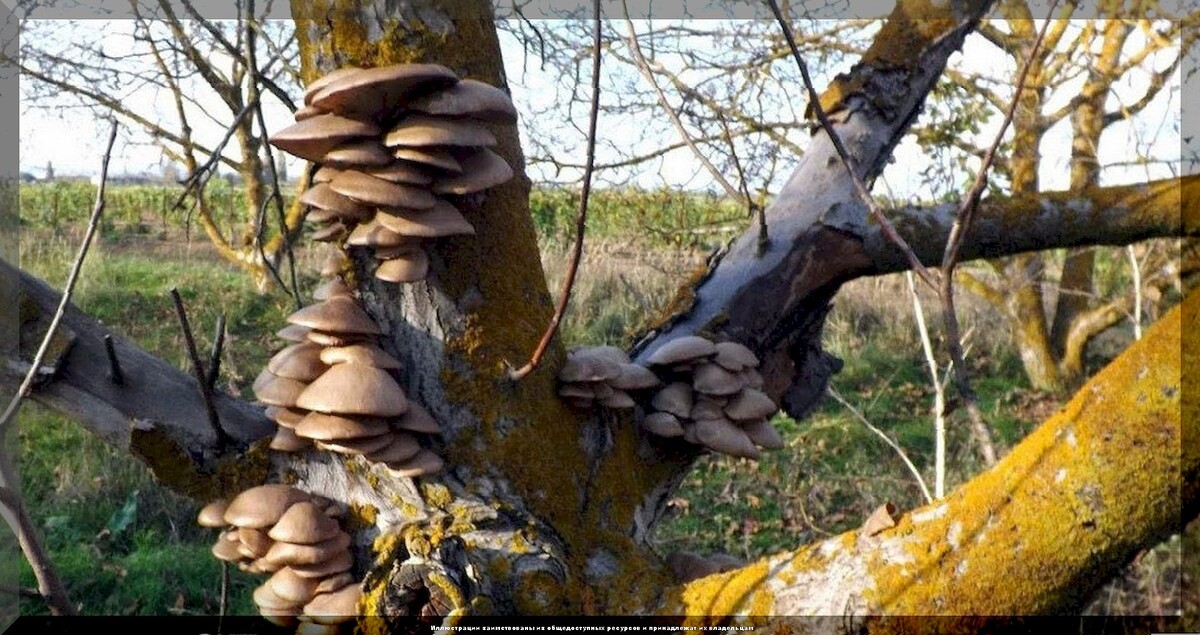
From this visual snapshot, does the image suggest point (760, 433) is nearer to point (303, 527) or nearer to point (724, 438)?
point (724, 438)

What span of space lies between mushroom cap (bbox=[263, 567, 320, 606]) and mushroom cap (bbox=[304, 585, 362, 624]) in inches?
0.8

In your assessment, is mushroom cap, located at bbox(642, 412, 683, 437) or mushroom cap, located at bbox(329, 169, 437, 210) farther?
mushroom cap, located at bbox(642, 412, 683, 437)

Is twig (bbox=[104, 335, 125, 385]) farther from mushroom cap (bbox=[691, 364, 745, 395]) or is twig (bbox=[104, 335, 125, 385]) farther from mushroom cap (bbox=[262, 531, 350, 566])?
mushroom cap (bbox=[691, 364, 745, 395])

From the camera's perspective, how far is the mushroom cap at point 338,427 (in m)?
1.64

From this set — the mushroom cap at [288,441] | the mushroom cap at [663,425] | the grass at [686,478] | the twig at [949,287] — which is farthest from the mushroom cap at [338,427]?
the grass at [686,478]

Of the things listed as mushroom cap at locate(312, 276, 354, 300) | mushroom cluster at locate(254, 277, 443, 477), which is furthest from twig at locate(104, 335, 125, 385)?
mushroom cap at locate(312, 276, 354, 300)

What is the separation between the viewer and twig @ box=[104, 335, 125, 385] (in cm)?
174

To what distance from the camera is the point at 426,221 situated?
1632mm

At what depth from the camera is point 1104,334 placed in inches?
367

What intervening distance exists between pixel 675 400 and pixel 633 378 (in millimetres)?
172

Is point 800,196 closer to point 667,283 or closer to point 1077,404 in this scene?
point 1077,404

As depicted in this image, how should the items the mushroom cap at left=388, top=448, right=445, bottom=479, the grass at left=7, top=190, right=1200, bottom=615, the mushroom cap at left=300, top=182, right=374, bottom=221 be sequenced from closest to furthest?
1. the mushroom cap at left=300, top=182, right=374, bottom=221
2. the mushroom cap at left=388, top=448, right=445, bottom=479
3. the grass at left=7, top=190, right=1200, bottom=615

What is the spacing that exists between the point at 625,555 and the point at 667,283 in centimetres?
593

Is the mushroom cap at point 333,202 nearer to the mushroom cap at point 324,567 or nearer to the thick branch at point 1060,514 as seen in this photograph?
the mushroom cap at point 324,567
